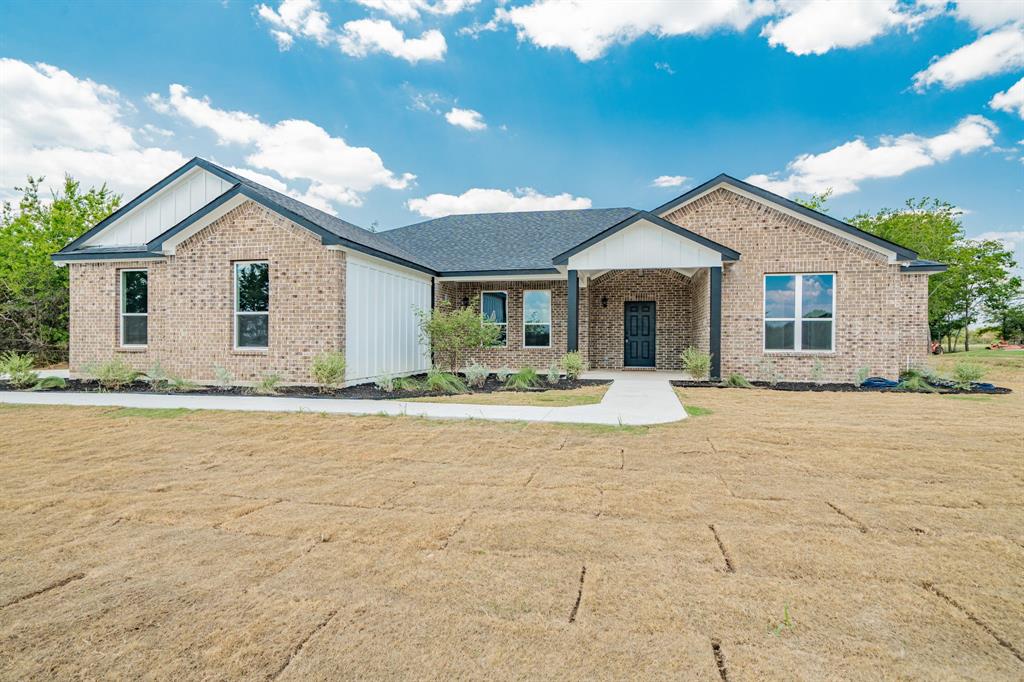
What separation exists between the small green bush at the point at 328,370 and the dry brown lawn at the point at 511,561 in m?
4.35

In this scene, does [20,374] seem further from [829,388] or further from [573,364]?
[829,388]

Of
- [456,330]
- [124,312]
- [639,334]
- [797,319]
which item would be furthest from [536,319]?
[124,312]

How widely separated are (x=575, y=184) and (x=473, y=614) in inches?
983

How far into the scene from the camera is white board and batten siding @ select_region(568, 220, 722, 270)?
12.4 meters

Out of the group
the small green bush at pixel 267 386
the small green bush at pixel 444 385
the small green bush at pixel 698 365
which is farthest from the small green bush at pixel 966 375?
the small green bush at pixel 267 386

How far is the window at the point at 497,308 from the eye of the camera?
15.6m

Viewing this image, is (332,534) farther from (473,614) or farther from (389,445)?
(389,445)

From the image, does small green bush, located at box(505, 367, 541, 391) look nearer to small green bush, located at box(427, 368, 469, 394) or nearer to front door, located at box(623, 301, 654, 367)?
small green bush, located at box(427, 368, 469, 394)

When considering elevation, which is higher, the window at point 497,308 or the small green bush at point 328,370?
the window at point 497,308

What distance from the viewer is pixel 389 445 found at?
5.85m

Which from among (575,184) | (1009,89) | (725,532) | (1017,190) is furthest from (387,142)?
(1017,190)

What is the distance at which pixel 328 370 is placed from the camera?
10.1m

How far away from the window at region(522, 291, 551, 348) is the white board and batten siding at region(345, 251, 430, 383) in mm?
3065

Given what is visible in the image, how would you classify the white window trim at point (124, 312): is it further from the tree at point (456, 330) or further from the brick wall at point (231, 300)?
the tree at point (456, 330)
